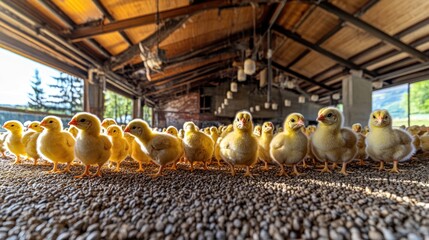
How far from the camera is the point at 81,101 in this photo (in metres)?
5.55

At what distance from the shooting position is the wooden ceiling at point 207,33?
3.33 m

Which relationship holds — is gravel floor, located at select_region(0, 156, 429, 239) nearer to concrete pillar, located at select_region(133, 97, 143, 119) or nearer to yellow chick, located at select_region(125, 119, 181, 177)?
yellow chick, located at select_region(125, 119, 181, 177)

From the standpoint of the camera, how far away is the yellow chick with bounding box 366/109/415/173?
80.7 inches

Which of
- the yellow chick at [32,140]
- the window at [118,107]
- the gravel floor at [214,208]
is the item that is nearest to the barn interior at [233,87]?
the gravel floor at [214,208]

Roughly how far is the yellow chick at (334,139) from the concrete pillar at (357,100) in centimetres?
540

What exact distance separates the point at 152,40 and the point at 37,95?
106 inches

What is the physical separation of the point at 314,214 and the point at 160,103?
1431cm

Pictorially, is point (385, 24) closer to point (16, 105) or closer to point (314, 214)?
point (314, 214)

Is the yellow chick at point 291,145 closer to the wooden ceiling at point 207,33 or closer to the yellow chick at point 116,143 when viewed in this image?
the yellow chick at point 116,143

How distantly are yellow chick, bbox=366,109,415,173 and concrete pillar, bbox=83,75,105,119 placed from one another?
560 cm

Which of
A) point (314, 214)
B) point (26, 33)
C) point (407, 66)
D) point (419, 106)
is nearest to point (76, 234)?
point (314, 214)

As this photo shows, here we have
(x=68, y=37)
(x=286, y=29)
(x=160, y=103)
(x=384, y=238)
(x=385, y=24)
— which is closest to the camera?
(x=384, y=238)

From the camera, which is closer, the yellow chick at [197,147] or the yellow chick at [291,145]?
the yellow chick at [291,145]

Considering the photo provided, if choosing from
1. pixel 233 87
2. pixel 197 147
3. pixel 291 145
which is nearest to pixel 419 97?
pixel 233 87
